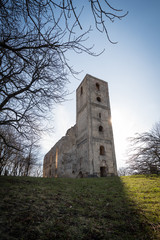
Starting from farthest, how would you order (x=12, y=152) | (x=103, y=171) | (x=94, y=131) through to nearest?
(x=94, y=131) < (x=103, y=171) < (x=12, y=152)

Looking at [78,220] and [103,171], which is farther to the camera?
[103,171]

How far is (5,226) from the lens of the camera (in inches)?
89.8

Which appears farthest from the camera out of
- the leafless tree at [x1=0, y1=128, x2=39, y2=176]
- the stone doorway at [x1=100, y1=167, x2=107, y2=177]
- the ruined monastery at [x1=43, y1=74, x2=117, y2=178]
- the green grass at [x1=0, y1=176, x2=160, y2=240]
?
the ruined monastery at [x1=43, y1=74, x2=117, y2=178]

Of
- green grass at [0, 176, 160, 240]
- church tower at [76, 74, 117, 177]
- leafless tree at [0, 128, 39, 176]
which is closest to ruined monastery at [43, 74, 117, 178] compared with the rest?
church tower at [76, 74, 117, 177]

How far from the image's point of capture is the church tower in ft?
46.8

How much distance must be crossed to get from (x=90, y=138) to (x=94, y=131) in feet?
3.64

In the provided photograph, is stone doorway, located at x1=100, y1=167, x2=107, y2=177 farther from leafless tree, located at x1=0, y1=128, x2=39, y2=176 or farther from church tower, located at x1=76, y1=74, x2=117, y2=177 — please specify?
leafless tree, located at x1=0, y1=128, x2=39, y2=176

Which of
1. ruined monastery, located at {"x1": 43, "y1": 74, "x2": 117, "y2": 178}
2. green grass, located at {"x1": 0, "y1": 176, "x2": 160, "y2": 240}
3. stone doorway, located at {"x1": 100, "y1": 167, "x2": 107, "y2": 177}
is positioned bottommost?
green grass, located at {"x1": 0, "y1": 176, "x2": 160, "y2": 240}

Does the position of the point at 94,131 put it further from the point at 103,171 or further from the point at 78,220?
the point at 78,220

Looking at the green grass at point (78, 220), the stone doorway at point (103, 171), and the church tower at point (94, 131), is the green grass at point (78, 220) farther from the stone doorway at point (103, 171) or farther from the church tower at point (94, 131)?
the stone doorway at point (103, 171)

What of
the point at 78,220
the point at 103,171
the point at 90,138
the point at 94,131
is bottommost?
the point at 78,220

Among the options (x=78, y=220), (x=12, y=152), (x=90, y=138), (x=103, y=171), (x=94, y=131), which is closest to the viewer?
(x=78, y=220)

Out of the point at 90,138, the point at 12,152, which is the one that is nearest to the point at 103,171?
the point at 90,138

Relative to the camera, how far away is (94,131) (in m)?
15.5
